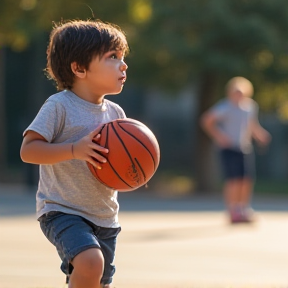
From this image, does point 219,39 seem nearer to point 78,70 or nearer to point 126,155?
point 78,70

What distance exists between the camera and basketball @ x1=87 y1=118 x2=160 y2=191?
5.49 meters

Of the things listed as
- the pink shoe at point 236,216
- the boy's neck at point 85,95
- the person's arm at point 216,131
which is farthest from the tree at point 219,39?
the boy's neck at point 85,95

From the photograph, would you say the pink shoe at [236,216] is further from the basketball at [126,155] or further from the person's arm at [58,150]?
the person's arm at [58,150]

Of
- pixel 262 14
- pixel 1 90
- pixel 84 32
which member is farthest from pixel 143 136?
pixel 1 90

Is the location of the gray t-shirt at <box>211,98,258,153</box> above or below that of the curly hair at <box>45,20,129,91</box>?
above

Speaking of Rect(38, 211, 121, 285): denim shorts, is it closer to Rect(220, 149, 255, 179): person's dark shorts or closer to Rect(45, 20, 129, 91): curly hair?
Rect(45, 20, 129, 91): curly hair

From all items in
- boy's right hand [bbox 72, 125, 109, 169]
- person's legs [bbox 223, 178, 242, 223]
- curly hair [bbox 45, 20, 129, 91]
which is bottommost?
boy's right hand [bbox 72, 125, 109, 169]

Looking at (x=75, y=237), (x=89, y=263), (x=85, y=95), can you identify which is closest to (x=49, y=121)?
(x=85, y=95)

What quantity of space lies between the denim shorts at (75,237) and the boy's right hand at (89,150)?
358 millimetres

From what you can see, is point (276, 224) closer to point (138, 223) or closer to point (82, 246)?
point (138, 223)

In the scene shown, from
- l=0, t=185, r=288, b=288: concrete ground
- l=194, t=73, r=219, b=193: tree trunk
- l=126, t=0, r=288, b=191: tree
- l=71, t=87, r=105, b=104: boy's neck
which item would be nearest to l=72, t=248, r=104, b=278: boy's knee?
l=71, t=87, r=105, b=104: boy's neck

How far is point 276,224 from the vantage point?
47.5 ft

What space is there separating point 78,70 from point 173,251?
5386 millimetres

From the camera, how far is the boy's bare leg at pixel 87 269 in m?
5.27
